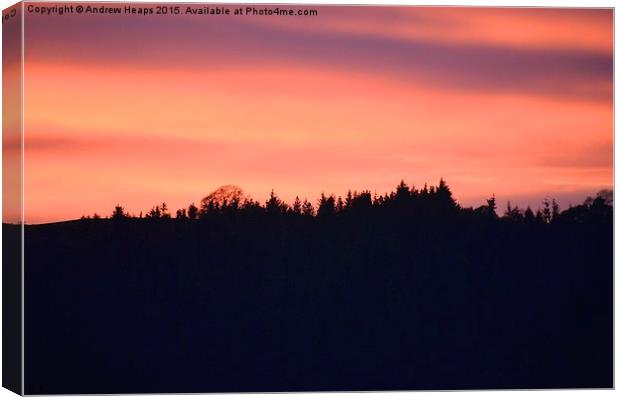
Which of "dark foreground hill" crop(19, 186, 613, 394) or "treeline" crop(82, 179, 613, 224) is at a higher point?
"treeline" crop(82, 179, 613, 224)

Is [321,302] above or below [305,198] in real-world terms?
below

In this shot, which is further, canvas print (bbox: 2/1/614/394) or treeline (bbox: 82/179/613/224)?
treeline (bbox: 82/179/613/224)

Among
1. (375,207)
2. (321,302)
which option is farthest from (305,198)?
(321,302)

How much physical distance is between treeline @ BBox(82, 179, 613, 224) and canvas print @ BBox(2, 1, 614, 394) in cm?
3

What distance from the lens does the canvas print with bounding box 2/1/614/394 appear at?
602 inches

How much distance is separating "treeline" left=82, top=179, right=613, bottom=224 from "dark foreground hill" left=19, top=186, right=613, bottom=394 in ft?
0.13

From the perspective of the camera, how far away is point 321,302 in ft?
51.6

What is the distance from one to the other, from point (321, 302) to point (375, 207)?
1.31m

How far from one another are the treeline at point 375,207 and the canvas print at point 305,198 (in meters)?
0.03

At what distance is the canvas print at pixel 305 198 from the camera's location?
15.3m

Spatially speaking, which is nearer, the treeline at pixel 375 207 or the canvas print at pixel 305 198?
the canvas print at pixel 305 198

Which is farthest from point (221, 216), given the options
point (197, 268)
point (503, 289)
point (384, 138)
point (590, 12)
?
point (590, 12)

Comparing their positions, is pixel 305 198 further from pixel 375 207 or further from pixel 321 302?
pixel 321 302

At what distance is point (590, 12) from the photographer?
53.3 feet
